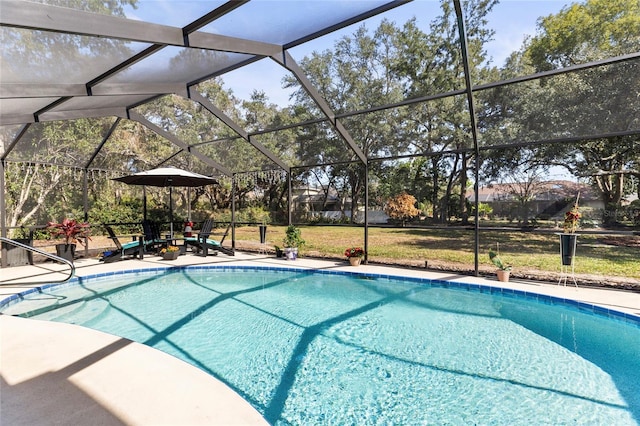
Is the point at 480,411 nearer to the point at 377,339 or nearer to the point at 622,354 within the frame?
the point at 377,339

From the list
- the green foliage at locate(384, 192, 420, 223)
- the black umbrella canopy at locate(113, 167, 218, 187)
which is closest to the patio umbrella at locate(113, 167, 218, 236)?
the black umbrella canopy at locate(113, 167, 218, 187)

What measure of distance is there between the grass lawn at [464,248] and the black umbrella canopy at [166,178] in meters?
3.03

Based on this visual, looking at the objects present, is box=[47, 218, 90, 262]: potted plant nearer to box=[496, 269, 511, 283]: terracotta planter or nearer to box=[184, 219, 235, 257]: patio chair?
box=[184, 219, 235, 257]: patio chair

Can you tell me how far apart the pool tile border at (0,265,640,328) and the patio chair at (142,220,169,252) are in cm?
189

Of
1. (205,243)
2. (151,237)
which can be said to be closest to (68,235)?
(151,237)

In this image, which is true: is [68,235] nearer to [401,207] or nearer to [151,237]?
[151,237]

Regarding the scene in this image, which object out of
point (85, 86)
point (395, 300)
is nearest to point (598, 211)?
point (395, 300)

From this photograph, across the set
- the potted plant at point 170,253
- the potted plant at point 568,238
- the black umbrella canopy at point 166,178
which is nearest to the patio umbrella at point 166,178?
the black umbrella canopy at point 166,178

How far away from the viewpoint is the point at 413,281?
6379 millimetres

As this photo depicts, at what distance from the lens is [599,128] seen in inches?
206

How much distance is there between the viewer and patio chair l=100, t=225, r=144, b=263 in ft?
26.2

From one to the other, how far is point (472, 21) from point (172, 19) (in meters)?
8.81

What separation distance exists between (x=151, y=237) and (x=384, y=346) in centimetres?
765

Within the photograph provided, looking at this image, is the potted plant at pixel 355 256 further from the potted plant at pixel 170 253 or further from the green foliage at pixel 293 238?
the potted plant at pixel 170 253
